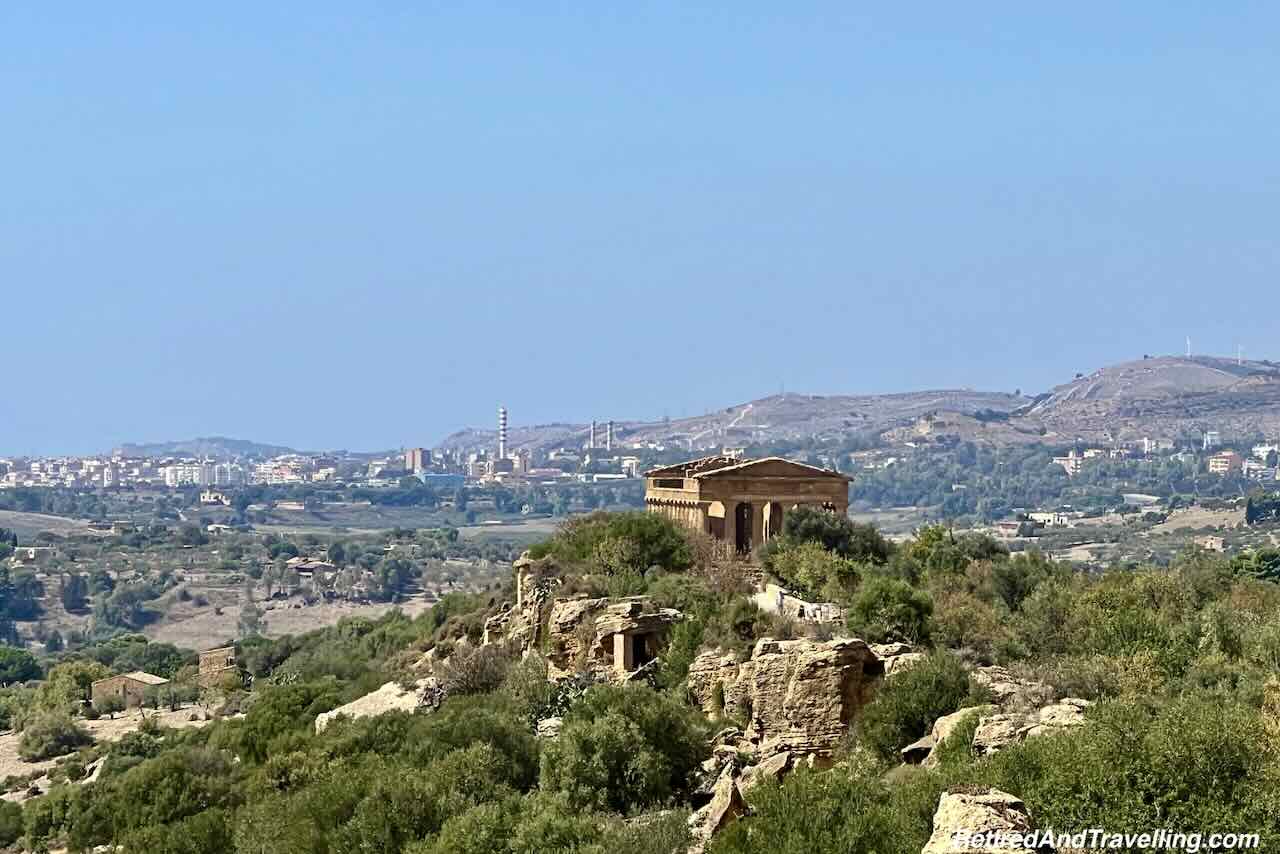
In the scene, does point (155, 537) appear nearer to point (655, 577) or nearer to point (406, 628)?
point (406, 628)

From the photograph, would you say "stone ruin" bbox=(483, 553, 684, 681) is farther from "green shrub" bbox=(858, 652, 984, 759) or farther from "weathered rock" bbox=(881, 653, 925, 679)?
"green shrub" bbox=(858, 652, 984, 759)

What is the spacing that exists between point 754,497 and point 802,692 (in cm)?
1616

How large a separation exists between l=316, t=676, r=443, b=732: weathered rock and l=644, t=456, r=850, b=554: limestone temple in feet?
26.3

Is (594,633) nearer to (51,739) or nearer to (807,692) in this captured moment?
(807,692)

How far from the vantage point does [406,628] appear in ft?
206

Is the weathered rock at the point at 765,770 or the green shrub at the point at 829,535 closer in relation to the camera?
the weathered rock at the point at 765,770

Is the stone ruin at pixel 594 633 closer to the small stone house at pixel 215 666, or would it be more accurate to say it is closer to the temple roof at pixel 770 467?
the temple roof at pixel 770 467

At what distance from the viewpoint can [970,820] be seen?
681 inches

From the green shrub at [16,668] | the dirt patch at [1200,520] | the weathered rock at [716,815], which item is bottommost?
the green shrub at [16,668]

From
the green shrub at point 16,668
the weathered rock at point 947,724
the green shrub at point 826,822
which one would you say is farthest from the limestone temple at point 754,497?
the green shrub at point 16,668

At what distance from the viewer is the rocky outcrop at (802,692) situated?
27.8 meters

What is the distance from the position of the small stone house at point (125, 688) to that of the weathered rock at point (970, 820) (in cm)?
4196

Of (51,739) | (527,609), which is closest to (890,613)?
(527,609)

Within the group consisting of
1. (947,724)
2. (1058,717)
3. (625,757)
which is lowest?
(625,757)
